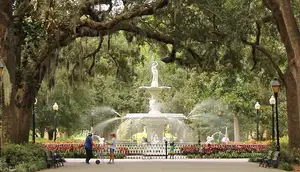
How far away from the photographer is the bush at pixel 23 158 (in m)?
16.5

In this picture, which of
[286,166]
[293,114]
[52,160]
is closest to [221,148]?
[293,114]

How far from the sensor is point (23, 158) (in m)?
17.2

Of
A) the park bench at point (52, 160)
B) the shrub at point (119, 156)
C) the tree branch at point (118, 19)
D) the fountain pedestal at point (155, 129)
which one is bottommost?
the shrub at point (119, 156)

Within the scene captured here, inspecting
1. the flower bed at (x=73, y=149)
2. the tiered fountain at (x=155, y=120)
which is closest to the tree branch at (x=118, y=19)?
the flower bed at (x=73, y=149)

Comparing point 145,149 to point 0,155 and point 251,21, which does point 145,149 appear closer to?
point 251,21

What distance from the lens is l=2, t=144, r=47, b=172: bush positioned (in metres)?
16.5

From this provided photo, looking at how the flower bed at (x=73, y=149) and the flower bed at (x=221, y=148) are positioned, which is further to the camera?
the flower bed at (x=221, y=148)

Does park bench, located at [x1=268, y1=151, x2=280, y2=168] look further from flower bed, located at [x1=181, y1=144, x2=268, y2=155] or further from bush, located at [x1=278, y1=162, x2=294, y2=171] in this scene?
flower bed, located at [x1=181, y1=144, x2=268, y2=155]

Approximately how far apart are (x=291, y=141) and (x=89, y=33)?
9.37 meters

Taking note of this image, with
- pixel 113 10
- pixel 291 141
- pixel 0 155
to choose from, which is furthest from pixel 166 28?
pixel 0 155

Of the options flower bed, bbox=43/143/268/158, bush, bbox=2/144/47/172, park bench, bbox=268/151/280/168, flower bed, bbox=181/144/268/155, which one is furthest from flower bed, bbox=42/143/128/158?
park bench, bbox=268/151/280/168

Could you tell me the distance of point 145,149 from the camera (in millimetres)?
28094

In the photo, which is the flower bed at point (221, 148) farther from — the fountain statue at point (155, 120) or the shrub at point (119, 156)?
the shrub at point (119, 156)

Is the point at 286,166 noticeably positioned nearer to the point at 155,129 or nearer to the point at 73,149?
the point at 155,129
